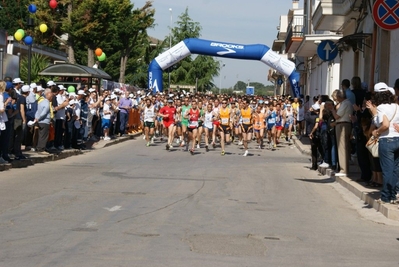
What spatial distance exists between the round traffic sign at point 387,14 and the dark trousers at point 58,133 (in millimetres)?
11298

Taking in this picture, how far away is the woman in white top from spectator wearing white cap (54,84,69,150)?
11.7m

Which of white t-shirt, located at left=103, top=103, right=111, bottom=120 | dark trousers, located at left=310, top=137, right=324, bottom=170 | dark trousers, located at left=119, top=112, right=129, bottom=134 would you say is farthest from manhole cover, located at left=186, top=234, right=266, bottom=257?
dark trousers, located at left=119, top=112, right=129, bottom=134

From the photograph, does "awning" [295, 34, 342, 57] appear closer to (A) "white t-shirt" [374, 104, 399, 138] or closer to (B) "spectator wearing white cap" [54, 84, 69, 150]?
(B) "spectator wearing white cap" [54, 84, 69, 150]

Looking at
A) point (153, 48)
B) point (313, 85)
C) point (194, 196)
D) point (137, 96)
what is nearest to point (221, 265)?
point (194, 196)

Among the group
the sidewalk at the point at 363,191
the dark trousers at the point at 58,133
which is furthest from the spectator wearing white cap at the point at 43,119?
the sidewalk at the point at 363,191

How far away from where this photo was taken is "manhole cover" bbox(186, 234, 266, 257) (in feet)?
28.1

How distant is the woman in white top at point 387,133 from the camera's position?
482 inches

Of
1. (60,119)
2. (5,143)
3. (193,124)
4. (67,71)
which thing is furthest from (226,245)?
(67,71)

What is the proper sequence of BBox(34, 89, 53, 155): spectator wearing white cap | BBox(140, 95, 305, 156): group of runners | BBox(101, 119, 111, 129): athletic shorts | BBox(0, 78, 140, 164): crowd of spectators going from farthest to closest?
BBox(101, 119, 111, 129): athletic shorts → BBox(140, 95, 305, 156): group of runners → BBox(34, 89, 53, 155): spectator wearing white cap → BBox(0, 78, 140, 164): crowd of spectators

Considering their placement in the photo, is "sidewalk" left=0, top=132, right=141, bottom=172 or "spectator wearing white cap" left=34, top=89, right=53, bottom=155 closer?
"sidewalk" left=0, top=132, right=141, bottom=172

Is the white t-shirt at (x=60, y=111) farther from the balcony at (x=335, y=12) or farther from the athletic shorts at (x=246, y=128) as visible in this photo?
the balcony at (x=335, y=12)

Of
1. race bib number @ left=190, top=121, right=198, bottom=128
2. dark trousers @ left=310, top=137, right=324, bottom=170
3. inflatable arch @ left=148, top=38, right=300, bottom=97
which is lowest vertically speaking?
dark trousers @ left=310, top=137, right=324, bottom=170

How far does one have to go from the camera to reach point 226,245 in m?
8.95

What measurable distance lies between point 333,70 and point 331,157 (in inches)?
655
